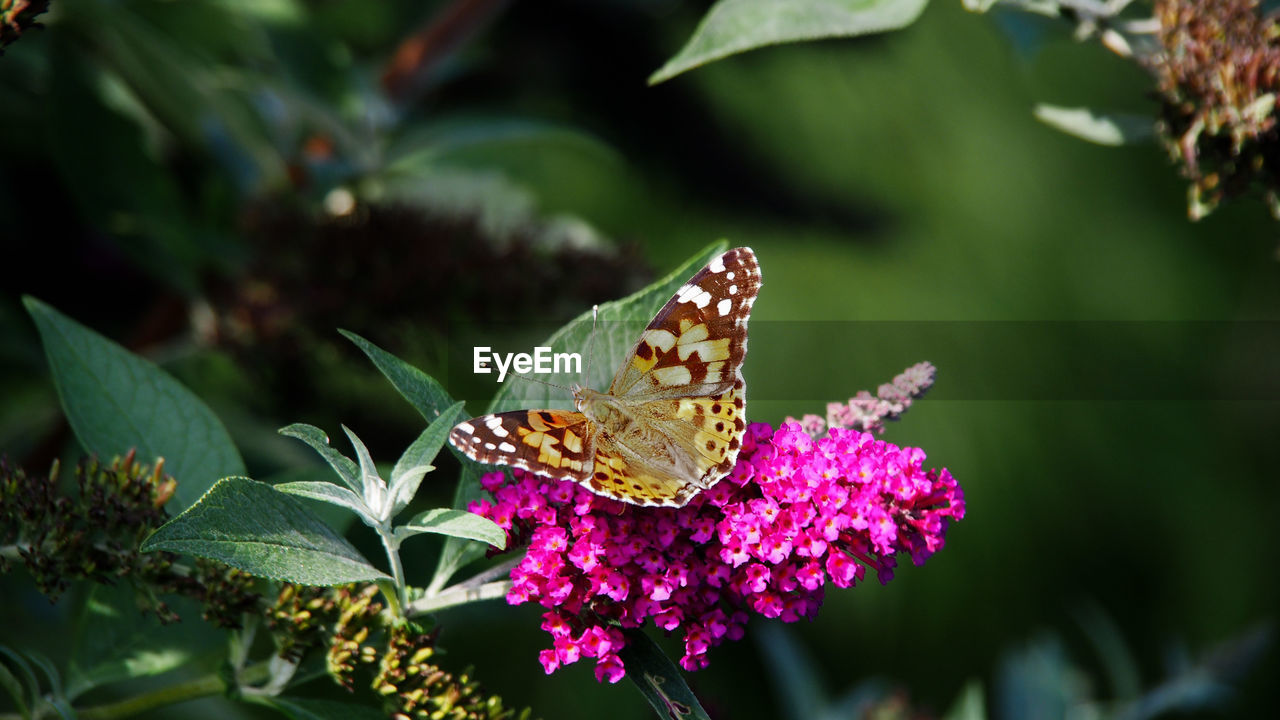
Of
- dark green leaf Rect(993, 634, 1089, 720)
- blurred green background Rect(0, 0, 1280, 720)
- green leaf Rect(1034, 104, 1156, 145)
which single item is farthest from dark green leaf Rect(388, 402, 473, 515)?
dark green leaf Rect(993, 634, 1089, 720)

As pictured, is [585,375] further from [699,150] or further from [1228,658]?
[1228,658]

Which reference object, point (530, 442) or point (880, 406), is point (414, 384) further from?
point (880, 406)

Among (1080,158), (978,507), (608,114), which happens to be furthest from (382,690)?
(1080,158)

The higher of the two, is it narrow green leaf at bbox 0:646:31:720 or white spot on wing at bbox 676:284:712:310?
white spot on wing at bbox 676:284:712:310

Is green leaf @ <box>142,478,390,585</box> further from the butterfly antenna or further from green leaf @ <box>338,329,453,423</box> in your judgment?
the butterfly antenna

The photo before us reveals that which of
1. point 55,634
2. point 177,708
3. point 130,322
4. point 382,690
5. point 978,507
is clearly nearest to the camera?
point 382,690

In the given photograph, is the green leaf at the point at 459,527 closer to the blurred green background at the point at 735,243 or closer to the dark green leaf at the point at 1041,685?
the blurred green background at the point at 735,243

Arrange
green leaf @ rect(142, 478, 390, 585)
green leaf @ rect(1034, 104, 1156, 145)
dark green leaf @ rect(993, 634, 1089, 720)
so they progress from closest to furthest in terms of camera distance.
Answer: green leaf @ rect(142, 478, 390, 585)
green leaf @ rect(1034, 104, 1156, 145)
dark green leaf @ rect(993, 634, 1089, 720)

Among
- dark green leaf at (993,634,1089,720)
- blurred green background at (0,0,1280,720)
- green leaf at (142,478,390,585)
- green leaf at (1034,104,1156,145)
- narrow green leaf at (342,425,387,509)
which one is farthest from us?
dark green leaf at (993,634,1089,720)
